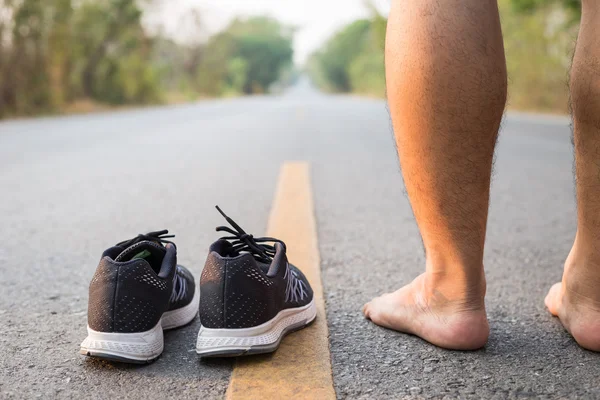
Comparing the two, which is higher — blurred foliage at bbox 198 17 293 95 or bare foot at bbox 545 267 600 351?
bare foot at bbox 545 267 600 351

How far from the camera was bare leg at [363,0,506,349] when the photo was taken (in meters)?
1.34

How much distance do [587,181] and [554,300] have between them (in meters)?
0.37

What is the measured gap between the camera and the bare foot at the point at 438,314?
1.46 metres

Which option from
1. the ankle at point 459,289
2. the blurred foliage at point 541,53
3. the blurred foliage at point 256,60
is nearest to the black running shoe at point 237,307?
the ankle at point 459,289

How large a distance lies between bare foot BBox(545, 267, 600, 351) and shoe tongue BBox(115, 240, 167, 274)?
998mm

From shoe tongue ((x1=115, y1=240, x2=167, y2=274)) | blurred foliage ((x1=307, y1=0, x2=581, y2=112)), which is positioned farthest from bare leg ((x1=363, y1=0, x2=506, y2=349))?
blurred foliage ((x1=307, y1=0, x2=581, y2=112))

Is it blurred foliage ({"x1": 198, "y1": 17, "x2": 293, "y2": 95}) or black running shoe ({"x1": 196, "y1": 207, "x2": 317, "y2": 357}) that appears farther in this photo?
blurred foliage ({"x1": 198, "y1": 17, "x2": 293, "y2": 95})

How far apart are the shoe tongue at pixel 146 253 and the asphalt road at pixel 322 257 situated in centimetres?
19

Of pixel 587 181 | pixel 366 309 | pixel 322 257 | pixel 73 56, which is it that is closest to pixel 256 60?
pixel 73 56

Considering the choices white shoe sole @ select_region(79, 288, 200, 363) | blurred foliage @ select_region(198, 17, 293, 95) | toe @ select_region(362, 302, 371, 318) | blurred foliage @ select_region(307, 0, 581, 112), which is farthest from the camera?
blurred foliage @ select_region(198, 17, 293, 95)

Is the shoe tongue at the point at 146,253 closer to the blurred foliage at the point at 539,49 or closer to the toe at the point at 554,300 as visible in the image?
the toe at the point at 554,300

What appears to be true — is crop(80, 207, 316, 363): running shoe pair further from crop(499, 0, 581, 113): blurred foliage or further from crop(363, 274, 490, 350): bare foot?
crop(499, 0, 581, 113): blurred foliage

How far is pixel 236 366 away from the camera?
1381 millimetres

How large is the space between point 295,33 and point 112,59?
3731 inches
